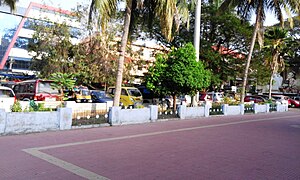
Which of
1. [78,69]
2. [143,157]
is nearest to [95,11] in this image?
[143,157]

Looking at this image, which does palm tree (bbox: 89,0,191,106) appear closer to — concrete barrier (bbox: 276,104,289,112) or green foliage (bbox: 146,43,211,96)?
green foliage (bbox: 146,43,211,96)

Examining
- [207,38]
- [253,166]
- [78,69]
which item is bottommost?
[253,166]

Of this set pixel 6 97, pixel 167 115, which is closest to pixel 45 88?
pixel 6 97

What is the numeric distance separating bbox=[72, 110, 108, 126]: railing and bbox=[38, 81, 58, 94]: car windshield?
3.74 m

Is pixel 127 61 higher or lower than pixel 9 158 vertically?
higher

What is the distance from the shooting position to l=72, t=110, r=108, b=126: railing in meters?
11.5

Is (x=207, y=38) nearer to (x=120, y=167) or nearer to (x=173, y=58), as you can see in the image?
(x=173, y=58)

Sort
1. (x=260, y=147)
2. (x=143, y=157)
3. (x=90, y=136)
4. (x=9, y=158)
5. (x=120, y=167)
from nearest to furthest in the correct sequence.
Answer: (x=120, y=167), (x=9, y=158), (x=143, y=157), (x=260, y=147), (x=90, y=136)

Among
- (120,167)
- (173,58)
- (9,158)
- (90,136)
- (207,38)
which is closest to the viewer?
(120,167)

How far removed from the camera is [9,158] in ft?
21.2

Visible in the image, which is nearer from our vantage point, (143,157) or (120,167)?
(120,167)

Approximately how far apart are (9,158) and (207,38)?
1039 inches

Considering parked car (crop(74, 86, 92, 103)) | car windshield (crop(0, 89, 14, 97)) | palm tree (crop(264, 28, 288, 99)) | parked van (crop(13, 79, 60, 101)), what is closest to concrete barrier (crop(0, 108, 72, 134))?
parked van (crop(13, 79, 60, 101))

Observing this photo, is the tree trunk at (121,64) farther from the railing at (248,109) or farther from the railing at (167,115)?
the railing at (248,109)
